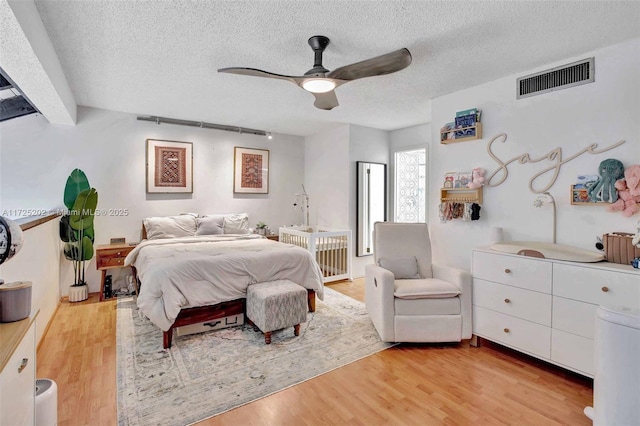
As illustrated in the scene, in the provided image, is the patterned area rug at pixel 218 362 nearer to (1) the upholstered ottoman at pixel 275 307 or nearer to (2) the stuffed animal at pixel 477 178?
(1) the upholstered ottoman at pixel 275 307

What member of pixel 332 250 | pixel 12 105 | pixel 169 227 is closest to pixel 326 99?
pixel 332 250

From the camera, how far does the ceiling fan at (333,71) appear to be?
220 centimetres

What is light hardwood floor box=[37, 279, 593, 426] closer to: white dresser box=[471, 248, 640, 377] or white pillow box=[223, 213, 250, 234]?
white dresser box=[471, 248, 640, 377]

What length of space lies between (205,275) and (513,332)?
2.73m

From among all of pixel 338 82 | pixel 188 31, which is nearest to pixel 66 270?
pixel 188 31

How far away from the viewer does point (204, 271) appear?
303cm

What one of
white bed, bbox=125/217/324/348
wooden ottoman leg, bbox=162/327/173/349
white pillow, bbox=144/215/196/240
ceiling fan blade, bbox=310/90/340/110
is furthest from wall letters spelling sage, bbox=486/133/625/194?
white pillow, bbox=144/215/196/240

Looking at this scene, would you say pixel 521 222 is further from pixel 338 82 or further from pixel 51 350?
pixel 51 350

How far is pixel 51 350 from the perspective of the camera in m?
2.76

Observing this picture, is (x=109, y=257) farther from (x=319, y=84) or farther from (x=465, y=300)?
(x=465, y=300)

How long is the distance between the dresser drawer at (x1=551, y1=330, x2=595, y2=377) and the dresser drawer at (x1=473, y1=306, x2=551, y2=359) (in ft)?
0.15

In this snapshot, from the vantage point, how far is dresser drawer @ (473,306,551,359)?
2.48 m

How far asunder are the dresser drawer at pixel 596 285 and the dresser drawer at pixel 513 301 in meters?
0.15

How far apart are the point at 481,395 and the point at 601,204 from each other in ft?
5.80
